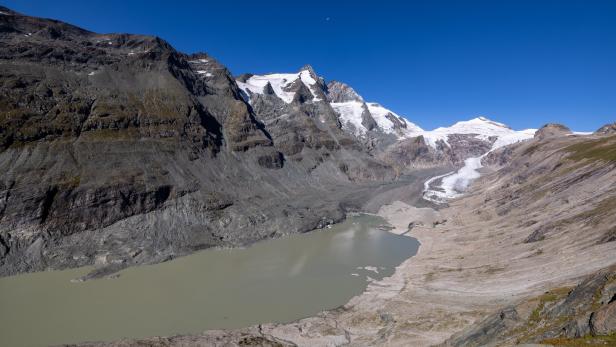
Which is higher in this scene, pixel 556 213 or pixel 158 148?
pixel 158 148

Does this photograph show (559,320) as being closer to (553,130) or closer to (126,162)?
(126,162)

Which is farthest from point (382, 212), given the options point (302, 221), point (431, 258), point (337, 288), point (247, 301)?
point (247, 301)

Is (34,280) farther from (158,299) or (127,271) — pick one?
(158,299)

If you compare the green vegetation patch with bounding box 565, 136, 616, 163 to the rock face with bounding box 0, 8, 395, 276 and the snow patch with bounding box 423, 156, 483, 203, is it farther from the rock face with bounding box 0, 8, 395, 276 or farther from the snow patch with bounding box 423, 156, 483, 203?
the rock face with bounding box 0, 8, 395, 276

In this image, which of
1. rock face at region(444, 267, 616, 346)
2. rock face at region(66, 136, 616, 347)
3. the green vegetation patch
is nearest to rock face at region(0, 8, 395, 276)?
rock face at region(66, 136, 616, 347)

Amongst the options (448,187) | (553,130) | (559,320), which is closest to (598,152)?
(448,187)

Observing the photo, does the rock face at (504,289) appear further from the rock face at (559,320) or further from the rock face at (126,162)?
the rock face at (126,162)

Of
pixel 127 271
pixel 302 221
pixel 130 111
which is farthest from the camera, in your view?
pixel 130 111
